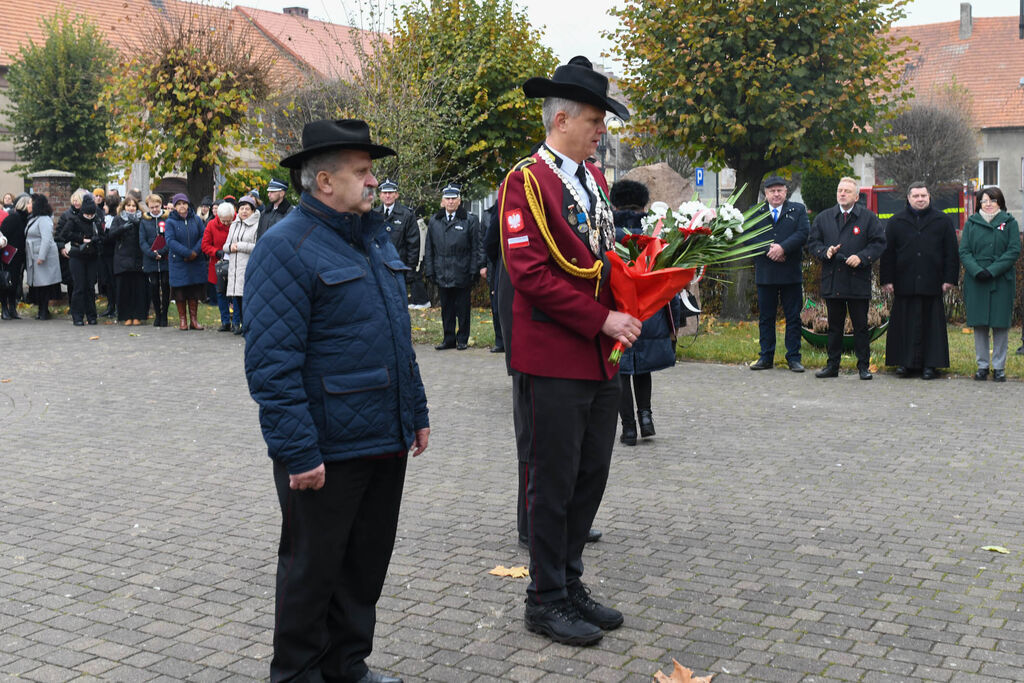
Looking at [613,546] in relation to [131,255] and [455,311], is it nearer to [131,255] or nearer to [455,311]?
[455,311]

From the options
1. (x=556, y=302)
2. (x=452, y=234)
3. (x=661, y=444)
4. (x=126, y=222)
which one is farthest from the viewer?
(x=126, y=222)

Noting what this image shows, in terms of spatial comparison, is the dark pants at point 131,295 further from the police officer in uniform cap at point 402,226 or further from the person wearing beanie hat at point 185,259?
the police officer in uniform cap at point 402,226

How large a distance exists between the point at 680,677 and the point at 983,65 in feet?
187

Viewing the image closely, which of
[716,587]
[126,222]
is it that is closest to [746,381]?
[716,587]

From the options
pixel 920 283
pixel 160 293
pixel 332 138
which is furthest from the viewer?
pixel 160 293

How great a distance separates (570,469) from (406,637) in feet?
3.12

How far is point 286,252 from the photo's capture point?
146 inches

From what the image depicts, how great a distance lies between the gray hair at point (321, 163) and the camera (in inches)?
150

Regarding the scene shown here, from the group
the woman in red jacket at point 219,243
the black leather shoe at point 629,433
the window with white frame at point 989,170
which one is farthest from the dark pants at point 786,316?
the window with white frame at point 989,170

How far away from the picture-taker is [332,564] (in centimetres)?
385

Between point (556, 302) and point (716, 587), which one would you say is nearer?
point (556, 302)

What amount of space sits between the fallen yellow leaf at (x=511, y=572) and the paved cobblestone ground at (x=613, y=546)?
0.10 metres

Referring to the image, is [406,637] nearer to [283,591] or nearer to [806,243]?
[283,591]

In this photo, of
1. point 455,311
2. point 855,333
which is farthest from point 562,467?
point 455,311
